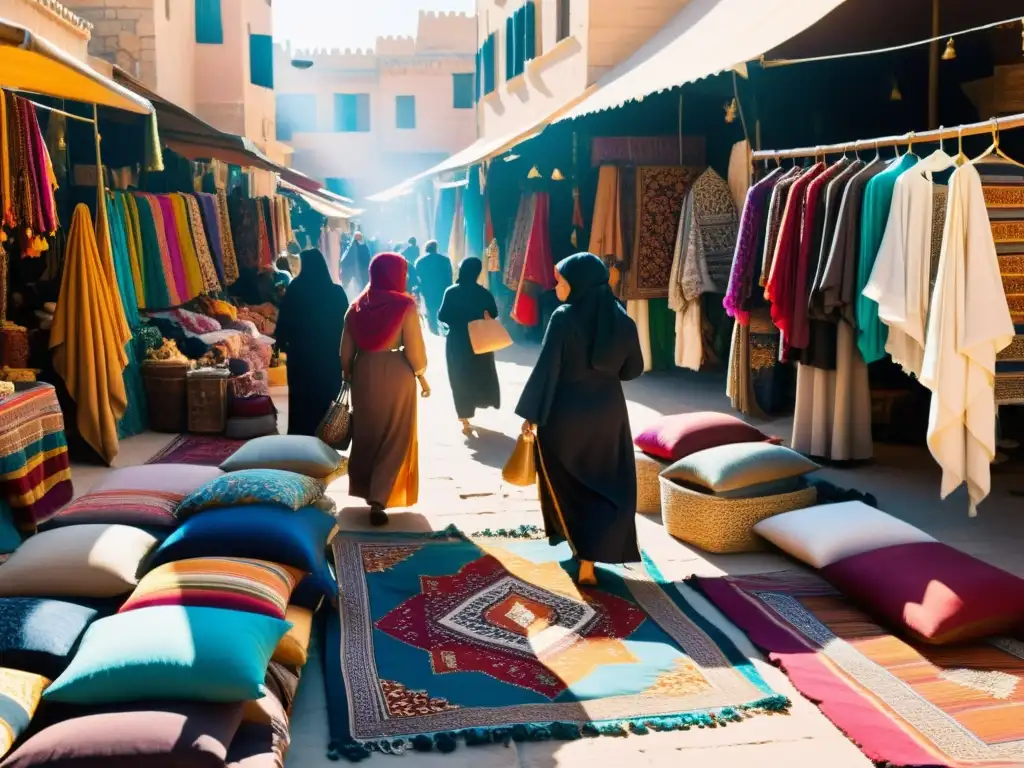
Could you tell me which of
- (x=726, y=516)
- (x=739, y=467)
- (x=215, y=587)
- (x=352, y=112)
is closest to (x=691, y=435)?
(x=739, y=467)

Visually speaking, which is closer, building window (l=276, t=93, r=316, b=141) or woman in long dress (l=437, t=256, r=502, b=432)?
woman in long dress (l=437, t=256, r=502, b=432)

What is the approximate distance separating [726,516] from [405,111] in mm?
30286

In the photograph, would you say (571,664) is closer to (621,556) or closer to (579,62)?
(621,556)

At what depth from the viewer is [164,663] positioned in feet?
9.57

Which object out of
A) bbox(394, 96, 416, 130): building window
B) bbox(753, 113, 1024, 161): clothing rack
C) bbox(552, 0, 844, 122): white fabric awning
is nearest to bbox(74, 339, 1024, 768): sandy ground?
bbox(753, 113, 1024, 161): clothing rack

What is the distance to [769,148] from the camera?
26.6 feet

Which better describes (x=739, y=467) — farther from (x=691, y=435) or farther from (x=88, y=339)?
(x=88, y=339)

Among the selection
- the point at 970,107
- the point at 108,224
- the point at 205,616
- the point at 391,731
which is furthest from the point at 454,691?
the point at 970,107

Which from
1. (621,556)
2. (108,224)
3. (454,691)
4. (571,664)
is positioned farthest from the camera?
(108,224)

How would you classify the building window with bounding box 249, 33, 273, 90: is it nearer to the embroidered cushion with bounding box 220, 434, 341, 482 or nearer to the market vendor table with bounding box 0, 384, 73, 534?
the market vendor table with bounding box 0, 384, 73, 534

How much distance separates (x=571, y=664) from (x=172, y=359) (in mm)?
5331

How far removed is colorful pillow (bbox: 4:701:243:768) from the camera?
8.64 ft

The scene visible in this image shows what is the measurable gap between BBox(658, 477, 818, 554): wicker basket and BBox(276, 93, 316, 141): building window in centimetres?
3101

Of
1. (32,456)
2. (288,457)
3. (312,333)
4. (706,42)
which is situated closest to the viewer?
(288,457)
